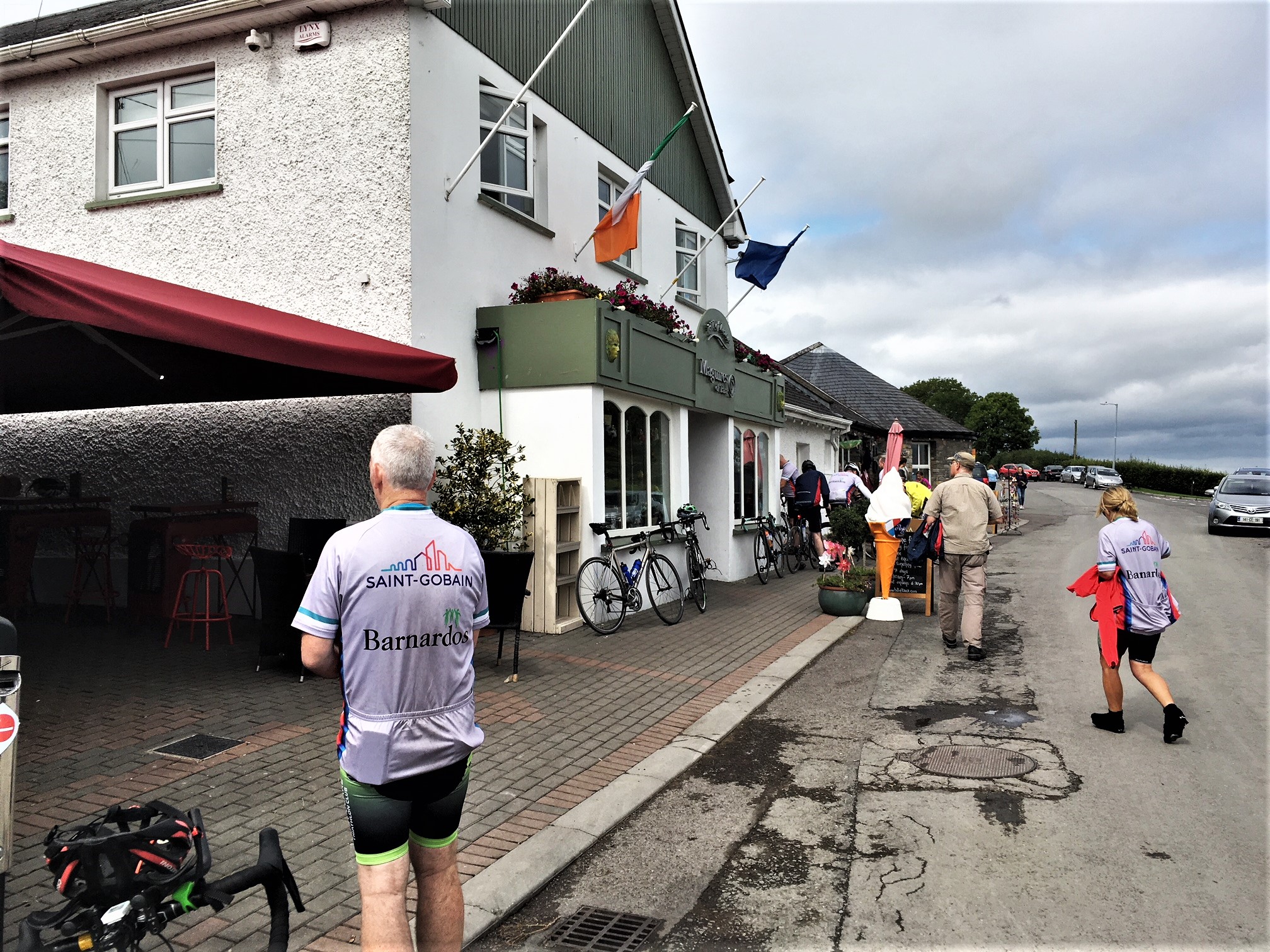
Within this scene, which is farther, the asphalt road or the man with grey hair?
the asphalt road

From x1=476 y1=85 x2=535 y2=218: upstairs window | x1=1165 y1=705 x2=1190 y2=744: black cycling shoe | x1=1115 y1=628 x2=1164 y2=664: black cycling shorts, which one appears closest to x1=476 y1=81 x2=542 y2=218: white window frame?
x1=476 y1=85 x2=535 y2=218: upstairs window

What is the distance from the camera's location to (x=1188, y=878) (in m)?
3.84

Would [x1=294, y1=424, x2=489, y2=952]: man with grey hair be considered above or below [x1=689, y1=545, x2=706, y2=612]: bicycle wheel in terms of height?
above

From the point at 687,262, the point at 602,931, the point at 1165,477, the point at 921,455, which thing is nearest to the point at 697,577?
the point at 687,262

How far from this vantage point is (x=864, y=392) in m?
34.7

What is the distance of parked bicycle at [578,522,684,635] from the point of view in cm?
973

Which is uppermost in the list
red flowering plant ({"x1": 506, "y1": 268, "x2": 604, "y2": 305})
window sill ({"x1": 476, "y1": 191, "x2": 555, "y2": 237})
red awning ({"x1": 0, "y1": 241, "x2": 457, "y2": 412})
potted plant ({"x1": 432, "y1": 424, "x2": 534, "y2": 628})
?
window sill ({"x1": 476, "y1": 191, "x2": 555, "y2": 237})

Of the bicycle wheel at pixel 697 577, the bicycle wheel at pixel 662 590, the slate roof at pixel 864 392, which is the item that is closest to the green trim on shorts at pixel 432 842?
the bicycle wheel at pixel 662 590

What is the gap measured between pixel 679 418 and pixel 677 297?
3.53 m

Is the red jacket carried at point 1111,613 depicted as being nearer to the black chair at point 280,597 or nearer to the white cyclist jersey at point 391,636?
the white cyclist jersey at point 391,636

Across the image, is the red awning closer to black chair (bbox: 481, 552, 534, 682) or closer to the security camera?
black chair (bbox: 481, 552, 534, 682)

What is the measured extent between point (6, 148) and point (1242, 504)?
25709 mm

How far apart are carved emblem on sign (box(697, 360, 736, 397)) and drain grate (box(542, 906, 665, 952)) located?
988 cm

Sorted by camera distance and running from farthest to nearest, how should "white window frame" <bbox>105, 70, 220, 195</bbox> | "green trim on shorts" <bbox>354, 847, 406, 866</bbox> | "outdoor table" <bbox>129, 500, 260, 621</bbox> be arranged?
"white window frame" <bbox>105, 70, 220, 195</bbox> → "outdoor table" <bbox>129, 500, 260, 621</bbox> → "green trim on shorts" <bbox>354, 847, 406, 866</bbox>
